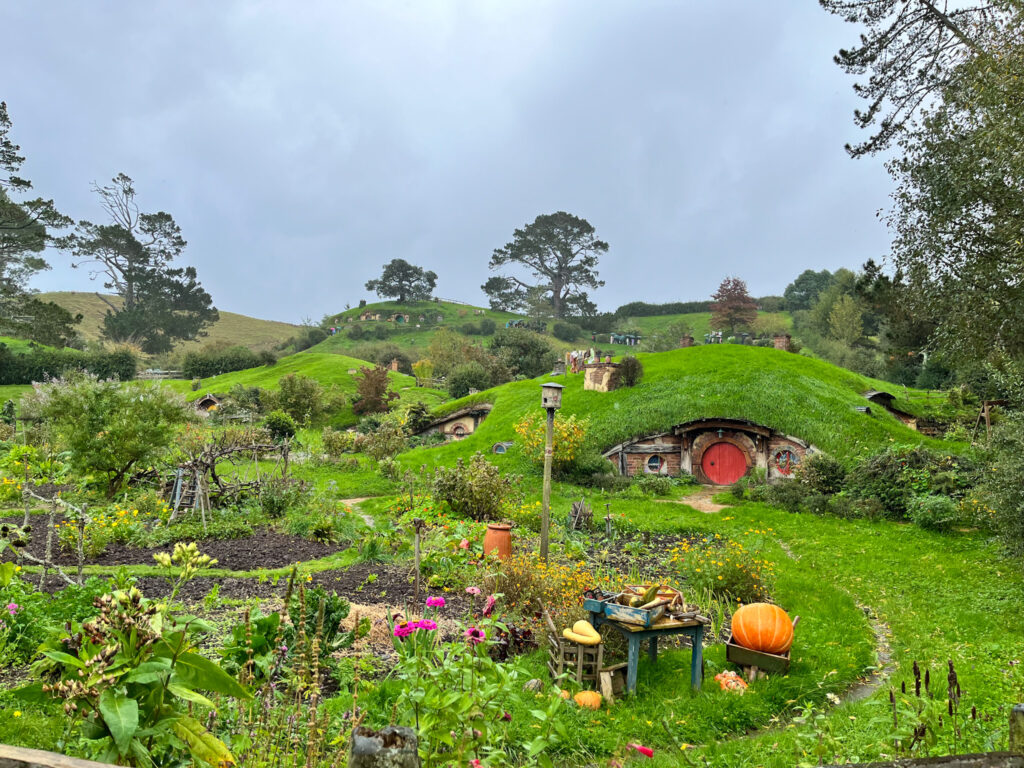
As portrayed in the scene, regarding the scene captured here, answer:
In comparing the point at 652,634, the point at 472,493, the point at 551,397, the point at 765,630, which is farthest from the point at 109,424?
the point at 765,630

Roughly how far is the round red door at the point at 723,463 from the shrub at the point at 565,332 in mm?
51713

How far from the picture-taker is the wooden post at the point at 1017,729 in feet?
6.70

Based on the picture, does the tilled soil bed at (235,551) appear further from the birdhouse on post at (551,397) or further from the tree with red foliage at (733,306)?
the tree with red foliage at (733,306)

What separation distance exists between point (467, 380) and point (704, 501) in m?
23.5

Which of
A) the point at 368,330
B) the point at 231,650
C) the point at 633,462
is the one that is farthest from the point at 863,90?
the point at 368,330

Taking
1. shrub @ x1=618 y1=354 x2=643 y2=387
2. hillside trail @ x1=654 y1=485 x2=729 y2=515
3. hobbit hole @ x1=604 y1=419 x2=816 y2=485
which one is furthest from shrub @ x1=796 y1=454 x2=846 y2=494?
shrub @ x1=618 y1=354 x2=643 y2=387

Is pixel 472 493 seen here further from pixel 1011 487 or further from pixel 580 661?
pixel 1011 487

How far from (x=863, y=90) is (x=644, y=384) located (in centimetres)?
1434

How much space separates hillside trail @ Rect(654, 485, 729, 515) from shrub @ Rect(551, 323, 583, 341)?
5335 cm

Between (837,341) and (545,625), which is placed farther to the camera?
(837,341)

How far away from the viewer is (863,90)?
52.0ft

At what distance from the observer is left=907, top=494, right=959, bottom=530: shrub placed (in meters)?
13.6

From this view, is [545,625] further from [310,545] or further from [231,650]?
[310,545]

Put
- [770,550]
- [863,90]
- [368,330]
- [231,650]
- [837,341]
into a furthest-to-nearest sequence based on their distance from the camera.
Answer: [368,330] → [837,341] → [863,90] → [770,550] → [231,650]
